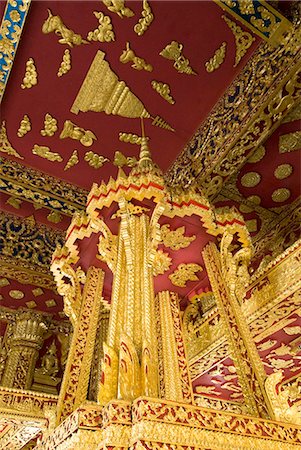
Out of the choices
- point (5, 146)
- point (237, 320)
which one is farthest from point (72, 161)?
point (237, 320)

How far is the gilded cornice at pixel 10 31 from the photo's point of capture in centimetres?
334

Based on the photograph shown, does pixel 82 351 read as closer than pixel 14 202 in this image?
Yes

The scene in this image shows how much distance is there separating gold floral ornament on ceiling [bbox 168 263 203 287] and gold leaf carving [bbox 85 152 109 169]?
1870mm

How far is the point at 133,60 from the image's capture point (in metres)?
3.82

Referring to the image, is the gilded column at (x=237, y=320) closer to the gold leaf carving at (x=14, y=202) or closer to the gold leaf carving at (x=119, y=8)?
the gold leaf carving at (x=119, y=8)

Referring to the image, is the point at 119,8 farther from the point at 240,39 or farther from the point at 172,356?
the point at 172,356

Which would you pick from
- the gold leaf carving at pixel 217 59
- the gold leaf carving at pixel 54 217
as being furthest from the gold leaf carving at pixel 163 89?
the gold leaf carving at pixel 54 217

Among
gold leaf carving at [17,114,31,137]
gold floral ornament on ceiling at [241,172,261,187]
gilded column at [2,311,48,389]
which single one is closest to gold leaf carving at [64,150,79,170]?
gold leaf carving at [17,114,31,137]

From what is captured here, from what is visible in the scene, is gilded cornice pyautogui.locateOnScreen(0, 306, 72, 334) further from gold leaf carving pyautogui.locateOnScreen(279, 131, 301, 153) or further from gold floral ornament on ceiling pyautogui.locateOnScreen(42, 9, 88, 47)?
gold leaf carving pyautogui.locateOnScreen(279, 131, 301, 153)

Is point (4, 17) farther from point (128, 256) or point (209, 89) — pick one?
point (128, 256)

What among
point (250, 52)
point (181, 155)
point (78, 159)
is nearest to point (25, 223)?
point (78, 159)

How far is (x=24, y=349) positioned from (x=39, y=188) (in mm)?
2157

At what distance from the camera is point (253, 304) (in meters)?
4.07

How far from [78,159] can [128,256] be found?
8.43 feet
